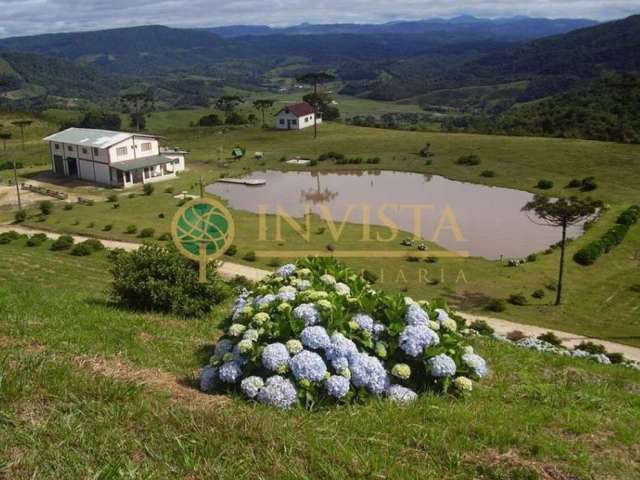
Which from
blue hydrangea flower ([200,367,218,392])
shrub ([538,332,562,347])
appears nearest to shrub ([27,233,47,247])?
shrub ([538,332,562,347])

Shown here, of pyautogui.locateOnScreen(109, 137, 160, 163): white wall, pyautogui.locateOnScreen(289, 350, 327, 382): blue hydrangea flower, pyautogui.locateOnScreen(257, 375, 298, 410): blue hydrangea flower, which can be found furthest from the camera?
pyautogui.locateOnScreen(109, 137, 160, 163): white wall

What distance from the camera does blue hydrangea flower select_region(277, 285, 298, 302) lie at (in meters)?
7.45

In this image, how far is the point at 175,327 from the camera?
11.2 metres

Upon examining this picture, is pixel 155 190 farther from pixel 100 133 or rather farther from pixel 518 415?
pixel 518 415

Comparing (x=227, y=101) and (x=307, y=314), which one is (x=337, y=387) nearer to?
(x=307, y=314)

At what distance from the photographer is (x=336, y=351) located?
6.57 metres

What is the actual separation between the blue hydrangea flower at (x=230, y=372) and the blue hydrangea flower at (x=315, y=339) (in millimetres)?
846

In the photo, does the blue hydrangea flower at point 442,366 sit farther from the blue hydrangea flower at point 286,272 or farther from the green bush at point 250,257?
the green bush at point 250,257

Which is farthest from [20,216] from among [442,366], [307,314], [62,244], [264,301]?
[442,366]

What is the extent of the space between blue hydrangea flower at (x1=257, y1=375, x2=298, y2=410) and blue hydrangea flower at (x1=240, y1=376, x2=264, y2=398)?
5cm

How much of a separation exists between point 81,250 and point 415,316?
85.2ft

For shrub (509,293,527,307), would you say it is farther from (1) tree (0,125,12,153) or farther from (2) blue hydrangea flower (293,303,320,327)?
(1) tree (0,125,12,153)

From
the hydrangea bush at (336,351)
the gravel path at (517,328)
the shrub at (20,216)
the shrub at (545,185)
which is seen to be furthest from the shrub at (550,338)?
the shrub at (20,216)

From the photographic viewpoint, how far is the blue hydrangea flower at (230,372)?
6.61 m
